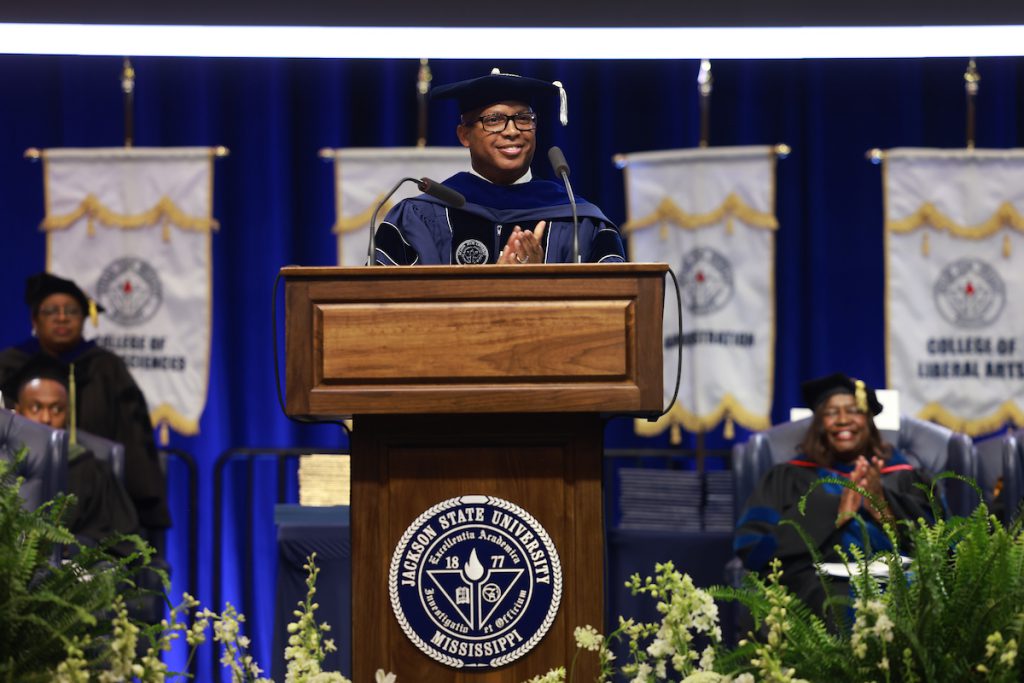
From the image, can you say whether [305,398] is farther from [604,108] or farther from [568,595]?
[604,108]

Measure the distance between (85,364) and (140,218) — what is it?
38.9 inches

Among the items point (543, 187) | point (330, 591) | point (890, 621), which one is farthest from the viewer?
point (330, 591)

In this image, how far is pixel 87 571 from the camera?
8.30ft

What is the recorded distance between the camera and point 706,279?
21.5ft

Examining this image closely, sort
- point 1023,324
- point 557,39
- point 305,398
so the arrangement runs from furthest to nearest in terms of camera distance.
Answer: point 1023,324 < point 557,39 < point 305,398

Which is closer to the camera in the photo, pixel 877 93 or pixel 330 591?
pixel 330 591

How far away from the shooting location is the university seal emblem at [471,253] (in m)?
3.29

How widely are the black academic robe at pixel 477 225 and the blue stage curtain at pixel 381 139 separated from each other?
12.4 feet

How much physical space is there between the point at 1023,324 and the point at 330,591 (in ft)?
11.1

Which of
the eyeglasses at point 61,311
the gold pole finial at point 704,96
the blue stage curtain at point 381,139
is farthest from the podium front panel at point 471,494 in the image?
the blue stage curtain at point 381,139

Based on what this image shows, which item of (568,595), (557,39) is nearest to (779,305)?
(557,39)

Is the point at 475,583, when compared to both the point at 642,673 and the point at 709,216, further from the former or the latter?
the point at 709,216

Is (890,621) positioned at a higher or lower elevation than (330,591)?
higher

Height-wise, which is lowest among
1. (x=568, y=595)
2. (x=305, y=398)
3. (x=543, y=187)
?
(x=568, y=595)
